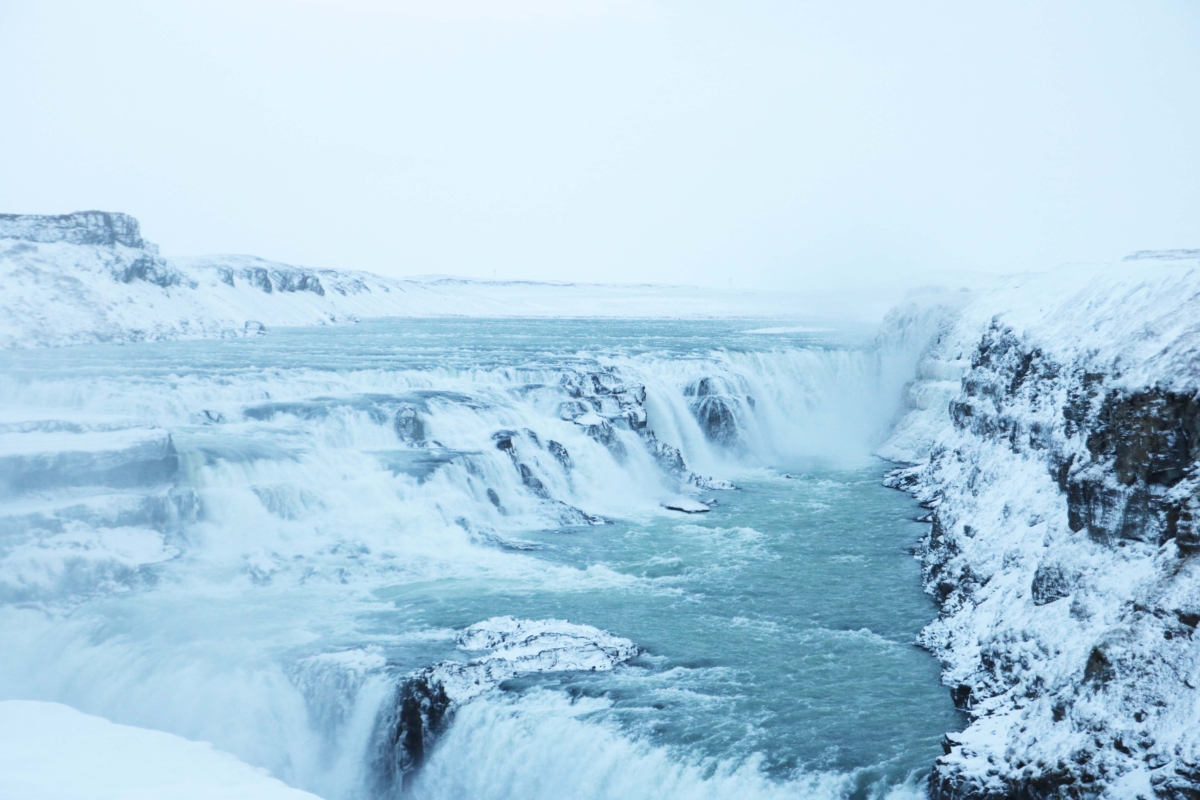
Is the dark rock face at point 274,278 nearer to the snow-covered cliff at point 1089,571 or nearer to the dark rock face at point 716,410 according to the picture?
the dark rock face at point 716,410

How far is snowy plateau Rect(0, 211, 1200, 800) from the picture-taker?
24.7 ft

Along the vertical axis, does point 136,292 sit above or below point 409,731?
above

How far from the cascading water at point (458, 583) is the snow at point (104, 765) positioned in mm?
3085

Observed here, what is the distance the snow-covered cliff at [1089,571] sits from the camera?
742cm

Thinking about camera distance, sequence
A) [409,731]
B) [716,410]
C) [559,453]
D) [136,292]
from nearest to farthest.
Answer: [409,731]
[559,453]
[716,410]
[136,292]

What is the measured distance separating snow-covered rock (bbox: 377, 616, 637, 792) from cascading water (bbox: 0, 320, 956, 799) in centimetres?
4

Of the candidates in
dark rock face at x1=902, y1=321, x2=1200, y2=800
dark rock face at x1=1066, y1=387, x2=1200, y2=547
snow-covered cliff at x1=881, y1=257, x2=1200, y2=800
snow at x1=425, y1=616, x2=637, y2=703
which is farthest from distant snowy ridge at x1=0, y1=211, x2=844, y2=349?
dark rock face at x1=1066, y1=387, x2=1200, y2=547

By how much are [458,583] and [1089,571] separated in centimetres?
1089

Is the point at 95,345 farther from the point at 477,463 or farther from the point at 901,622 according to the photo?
the point at 901,622

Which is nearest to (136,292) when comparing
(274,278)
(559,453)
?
(274,278)

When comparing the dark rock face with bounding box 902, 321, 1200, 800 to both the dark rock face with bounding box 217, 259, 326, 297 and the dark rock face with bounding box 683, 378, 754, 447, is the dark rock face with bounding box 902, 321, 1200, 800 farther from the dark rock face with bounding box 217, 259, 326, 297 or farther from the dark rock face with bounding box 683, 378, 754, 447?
the dark rock face with bounding box 217, 259, 326, 297

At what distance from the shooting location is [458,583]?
1705 centimetres

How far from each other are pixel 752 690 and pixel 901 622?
148 inches

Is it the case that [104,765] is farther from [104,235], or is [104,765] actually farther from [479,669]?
[104,235]
